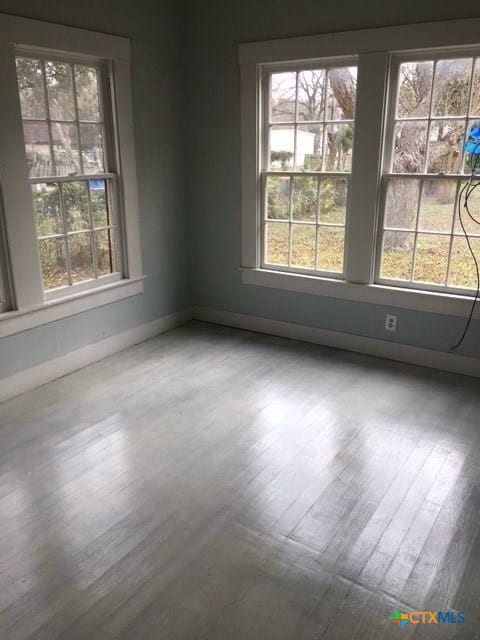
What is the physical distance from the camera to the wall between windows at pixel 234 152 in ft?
11.8

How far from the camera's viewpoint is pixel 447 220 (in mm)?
3602

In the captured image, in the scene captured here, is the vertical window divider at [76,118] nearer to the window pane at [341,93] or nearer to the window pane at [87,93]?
the window pane at [87,93]

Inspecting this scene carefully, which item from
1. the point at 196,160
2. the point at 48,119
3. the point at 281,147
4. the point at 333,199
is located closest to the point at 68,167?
the point at 48,119

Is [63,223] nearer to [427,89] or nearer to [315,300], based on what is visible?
[315,300]

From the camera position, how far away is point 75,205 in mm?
3680

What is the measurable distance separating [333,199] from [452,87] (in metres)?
1.06

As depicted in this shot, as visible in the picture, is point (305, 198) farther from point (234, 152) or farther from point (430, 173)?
point (430, 173)

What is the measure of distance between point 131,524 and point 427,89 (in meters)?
3.13

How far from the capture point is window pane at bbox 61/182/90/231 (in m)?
3.60

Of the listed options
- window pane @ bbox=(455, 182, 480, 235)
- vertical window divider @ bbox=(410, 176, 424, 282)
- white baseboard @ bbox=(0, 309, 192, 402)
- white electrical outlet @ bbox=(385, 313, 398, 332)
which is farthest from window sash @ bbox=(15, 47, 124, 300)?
window pane @ bbox=(455, 182, 480, 235)

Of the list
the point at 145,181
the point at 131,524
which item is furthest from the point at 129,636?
the point at 145,181

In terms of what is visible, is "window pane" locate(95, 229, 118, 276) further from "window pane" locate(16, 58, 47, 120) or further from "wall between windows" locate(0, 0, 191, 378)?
"window pane" locate(16, 58, 47, 120)

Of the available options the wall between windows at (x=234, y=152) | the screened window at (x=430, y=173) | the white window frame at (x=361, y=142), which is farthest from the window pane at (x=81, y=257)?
the screened window at (x=430, y=173)

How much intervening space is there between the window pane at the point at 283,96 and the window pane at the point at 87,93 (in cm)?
130
